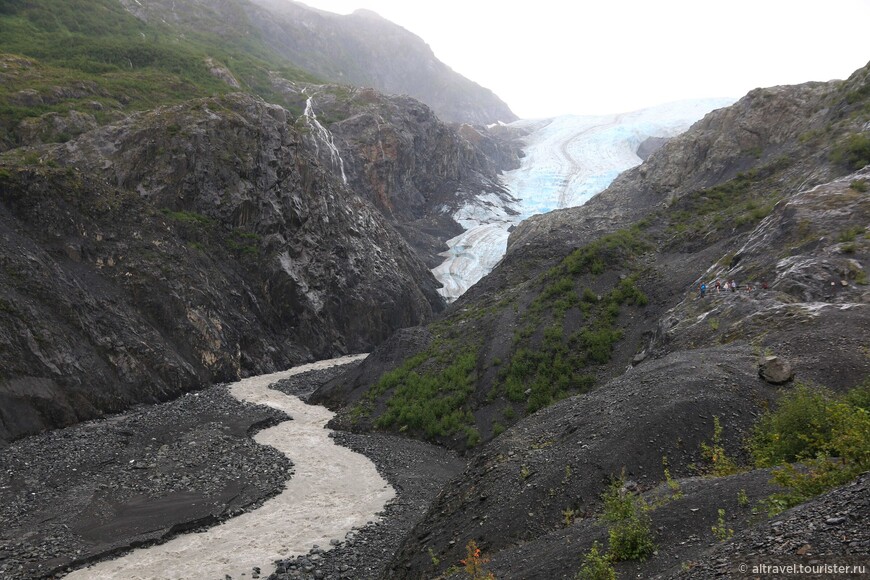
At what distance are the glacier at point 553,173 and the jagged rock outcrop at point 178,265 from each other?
594 inches

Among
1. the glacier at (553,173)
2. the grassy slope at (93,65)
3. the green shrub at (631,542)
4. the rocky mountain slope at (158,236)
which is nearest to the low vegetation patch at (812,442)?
the green shrub at (631,542)

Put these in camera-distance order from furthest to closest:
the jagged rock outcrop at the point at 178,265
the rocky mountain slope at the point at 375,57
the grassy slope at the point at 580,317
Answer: the rocky mountain slope at the point at 375,57 → the jagged rock outcrop at the point at 178,265 → the grassy slope at the point at 580,317

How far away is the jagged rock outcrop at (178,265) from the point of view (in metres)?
23.1

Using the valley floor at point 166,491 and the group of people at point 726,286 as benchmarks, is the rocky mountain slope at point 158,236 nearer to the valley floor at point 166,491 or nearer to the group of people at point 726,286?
the valley floor at point 166,491

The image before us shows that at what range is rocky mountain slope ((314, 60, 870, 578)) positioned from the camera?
35.1 feet

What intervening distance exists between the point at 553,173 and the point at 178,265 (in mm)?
81756

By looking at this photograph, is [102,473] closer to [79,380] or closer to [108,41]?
[79,380]

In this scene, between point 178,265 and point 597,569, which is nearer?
point 597,569

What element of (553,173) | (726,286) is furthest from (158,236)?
(553,173)

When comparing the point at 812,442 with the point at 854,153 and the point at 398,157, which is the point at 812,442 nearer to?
the point at 854,153

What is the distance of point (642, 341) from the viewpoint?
70.7 feet

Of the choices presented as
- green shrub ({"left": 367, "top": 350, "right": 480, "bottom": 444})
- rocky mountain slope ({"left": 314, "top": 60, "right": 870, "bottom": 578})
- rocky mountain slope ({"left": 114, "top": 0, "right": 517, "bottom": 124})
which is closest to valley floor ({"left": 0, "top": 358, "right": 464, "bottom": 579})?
green shrub ({"left": 367, "top": 350, "right": 480, "bottom": 444})

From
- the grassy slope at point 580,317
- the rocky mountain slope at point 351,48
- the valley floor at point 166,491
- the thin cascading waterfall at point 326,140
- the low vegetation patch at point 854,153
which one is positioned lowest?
the valley floor at point 166,491

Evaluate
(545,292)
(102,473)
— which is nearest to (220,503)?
(102,473)
